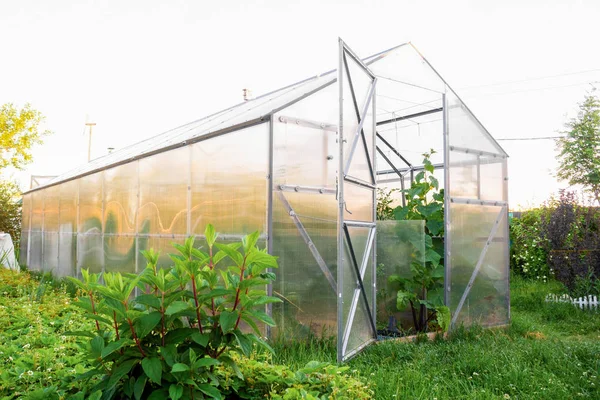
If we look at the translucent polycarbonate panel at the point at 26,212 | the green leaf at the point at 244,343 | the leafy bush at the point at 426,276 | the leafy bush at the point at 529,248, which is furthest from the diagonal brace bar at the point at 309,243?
the translucent polycarbonate panel at the point at 26,212

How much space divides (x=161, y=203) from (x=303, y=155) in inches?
103

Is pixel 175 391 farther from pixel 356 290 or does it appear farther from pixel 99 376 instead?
pixel 356 290

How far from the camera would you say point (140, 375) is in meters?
2.14

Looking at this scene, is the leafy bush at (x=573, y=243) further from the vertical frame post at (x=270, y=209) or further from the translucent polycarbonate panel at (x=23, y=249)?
the translucent polycarbonate panel at (x=23, y=249)

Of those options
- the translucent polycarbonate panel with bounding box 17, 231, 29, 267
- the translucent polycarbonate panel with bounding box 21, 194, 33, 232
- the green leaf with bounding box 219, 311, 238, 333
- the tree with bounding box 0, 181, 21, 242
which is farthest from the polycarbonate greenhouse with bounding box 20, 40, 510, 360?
the tree with bounding box 0, 181, 21, 242

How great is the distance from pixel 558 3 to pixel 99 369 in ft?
25.7

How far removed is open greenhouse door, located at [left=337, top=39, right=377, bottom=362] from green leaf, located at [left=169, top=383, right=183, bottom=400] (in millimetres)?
2634

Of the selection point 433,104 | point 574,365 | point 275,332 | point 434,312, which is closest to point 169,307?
point 275,332

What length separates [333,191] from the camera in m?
5.57

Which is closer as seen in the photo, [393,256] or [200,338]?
A: [200,338]

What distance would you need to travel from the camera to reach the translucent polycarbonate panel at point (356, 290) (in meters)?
4.95

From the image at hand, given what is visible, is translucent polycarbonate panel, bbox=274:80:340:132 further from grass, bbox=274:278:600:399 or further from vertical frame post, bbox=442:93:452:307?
grass, bbox=274:278:600:399

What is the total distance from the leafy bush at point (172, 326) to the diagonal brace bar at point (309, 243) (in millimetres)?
2821

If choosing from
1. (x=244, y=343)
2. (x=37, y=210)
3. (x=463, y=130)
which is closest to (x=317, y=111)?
(x=463, y=130)
